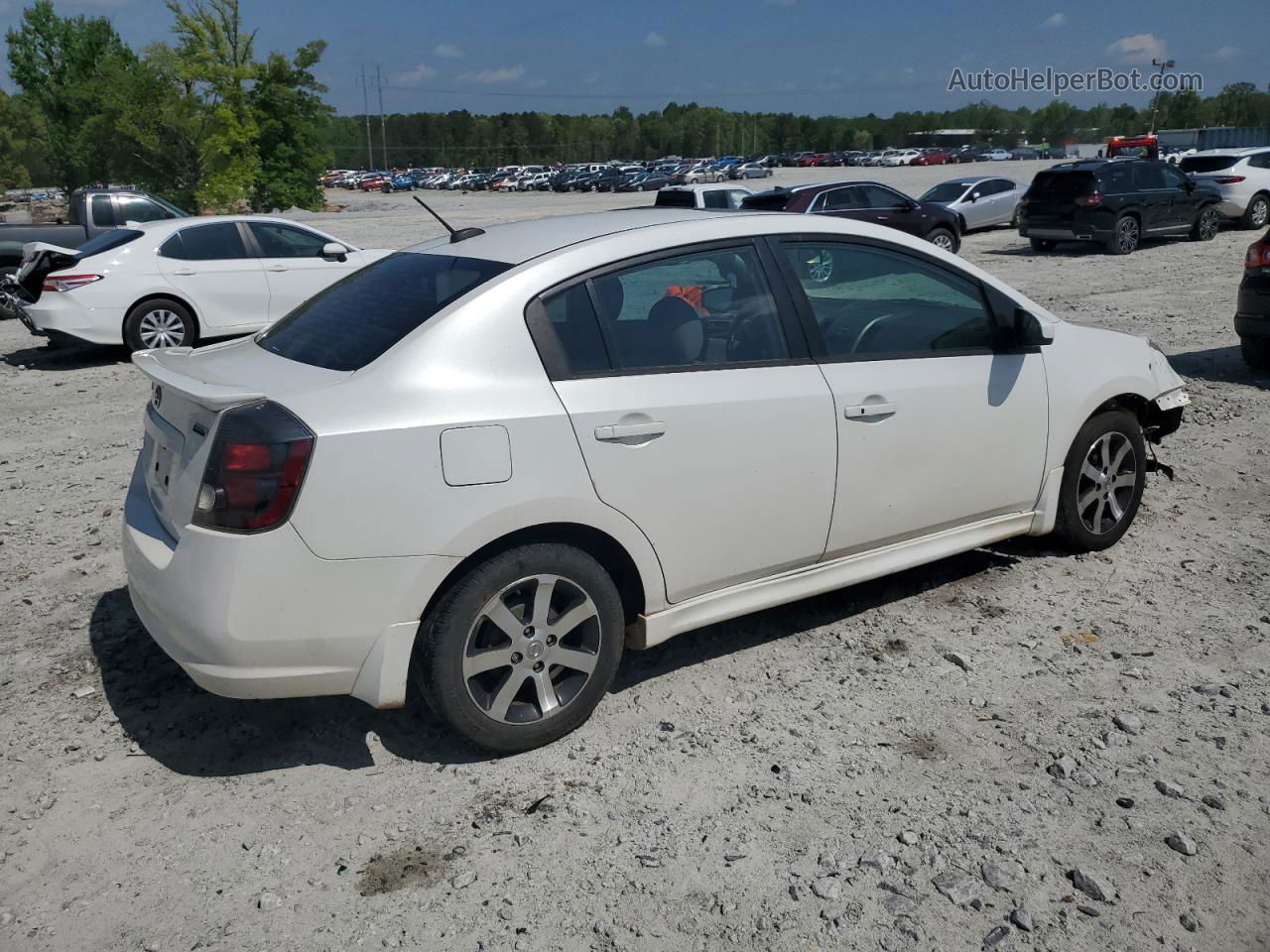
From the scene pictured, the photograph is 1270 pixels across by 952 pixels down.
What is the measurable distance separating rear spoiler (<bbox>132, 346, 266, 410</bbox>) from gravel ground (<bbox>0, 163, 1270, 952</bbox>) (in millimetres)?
1223

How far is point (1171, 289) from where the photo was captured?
15.1 meters

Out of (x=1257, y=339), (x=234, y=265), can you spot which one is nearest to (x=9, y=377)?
(x=234, y=265)

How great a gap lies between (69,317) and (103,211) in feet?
19.9

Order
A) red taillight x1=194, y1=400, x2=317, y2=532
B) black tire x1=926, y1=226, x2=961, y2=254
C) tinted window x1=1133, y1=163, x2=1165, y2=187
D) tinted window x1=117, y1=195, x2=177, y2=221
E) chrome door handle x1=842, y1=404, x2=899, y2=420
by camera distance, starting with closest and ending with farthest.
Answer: red taillight x1=194, y1=400, x2=317, y2=532 → chrome door handle x1=842, y1=404, x2=899, y2=420 → tinted window x1=117, y1=195, x2=177, y2=221 → black tire x1=926, y1=226, x2=961, y2=254 → tinted window x1=1133, y1=163, x2=1165, y2=187

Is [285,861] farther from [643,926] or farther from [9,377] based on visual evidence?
[9,377]

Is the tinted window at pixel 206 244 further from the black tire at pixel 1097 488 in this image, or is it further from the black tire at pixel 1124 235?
the black tire at pixel 1124 235

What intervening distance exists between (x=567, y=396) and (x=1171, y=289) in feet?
45.4

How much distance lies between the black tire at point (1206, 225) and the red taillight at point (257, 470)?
21711mm

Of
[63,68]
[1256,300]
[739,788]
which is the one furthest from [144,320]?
[63,68]

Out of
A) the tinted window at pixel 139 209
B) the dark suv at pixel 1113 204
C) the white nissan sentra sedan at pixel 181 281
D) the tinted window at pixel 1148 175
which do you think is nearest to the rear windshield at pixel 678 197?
the dark suv at pixel 1113 204

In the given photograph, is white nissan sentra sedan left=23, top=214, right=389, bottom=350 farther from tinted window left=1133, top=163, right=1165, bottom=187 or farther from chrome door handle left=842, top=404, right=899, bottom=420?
tinted window left=1133, top=163, right=1165, bottom=187

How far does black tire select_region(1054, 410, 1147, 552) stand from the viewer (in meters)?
5.15

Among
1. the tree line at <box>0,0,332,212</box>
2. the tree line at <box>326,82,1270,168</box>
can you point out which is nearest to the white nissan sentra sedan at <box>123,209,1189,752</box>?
the tree line at <box>0,0,332,212</box>

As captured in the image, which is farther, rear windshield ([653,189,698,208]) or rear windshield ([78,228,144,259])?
rear windshield ([653,189,698,208])
